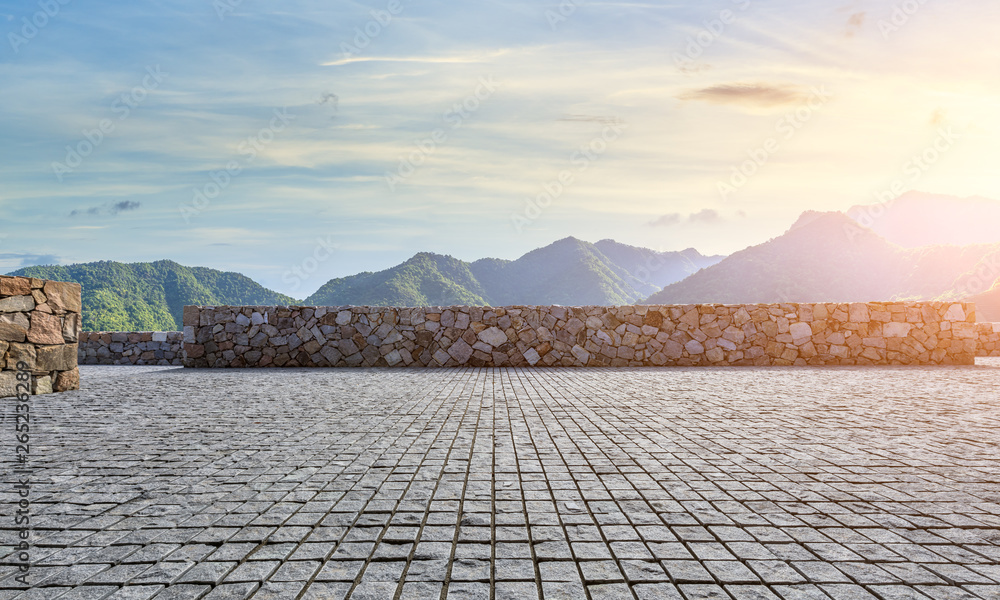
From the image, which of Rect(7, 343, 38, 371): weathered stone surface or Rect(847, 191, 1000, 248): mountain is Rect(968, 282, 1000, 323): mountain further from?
Rect(7, 343, 38, 371): weathered stone surface

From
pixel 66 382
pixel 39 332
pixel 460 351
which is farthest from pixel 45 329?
pixel 460 351

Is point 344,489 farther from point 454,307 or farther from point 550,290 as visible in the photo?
point 550,290

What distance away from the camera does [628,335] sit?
13.1 meters

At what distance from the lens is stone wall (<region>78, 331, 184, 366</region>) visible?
14.8m

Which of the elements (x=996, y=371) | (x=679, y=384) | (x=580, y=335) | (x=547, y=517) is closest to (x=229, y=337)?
(x=580, y=335)

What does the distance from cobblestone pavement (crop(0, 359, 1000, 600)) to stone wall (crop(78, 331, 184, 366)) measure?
8.62m

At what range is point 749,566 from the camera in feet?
8.00

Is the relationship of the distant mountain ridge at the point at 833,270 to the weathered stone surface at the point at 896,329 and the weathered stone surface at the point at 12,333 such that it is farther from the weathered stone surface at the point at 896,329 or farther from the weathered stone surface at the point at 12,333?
the weathered stone surface at the point at 12,333

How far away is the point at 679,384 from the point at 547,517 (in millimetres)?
6728

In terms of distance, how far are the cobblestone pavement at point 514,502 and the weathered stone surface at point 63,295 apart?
9.51 ft

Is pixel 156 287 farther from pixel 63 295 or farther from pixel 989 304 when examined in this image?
pixel 989 304

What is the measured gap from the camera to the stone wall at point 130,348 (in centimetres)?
1477

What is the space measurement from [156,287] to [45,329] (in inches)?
1269

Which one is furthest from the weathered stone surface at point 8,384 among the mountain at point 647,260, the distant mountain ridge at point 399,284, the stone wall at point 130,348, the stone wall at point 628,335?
the mountain at point 647,260
